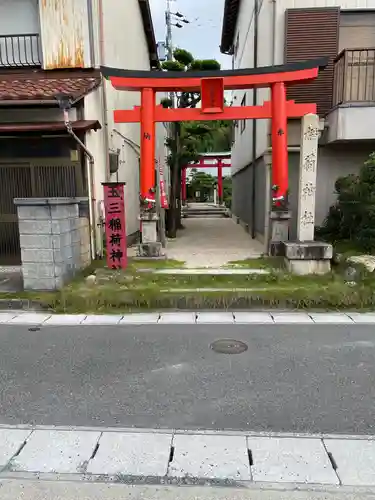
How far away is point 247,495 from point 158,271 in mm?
5819

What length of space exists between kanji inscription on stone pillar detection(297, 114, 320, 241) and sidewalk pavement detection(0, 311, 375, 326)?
2451mm

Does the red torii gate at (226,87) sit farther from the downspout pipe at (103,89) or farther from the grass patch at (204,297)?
the grass patch at (204,297)

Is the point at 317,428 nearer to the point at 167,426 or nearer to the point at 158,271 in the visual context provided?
the point at 167,426

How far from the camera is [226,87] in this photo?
9.27 m

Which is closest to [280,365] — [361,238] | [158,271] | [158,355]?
[158,355]

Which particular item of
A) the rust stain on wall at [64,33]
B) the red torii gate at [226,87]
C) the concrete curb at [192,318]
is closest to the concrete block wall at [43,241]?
the concrete curb at [192,318]

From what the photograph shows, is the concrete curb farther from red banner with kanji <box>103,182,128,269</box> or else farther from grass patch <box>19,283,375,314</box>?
red banner with kanji <box>103,182,128,269</box>

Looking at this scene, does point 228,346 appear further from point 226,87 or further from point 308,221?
point 226,87

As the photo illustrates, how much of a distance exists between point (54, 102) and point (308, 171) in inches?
224

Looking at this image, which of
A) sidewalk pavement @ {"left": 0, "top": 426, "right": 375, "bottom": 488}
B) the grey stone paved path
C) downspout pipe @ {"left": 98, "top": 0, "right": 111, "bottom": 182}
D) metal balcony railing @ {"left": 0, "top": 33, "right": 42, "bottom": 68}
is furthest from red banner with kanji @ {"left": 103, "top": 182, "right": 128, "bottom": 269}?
sidewalk pavement @ {"left": 0, "top": 426, "right": 375, "bottom": 488}

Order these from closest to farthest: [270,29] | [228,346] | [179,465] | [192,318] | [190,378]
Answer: [179,465]
[190,378]
[228,346]
[192,318]
[270,29]

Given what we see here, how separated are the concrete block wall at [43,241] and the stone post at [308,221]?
14.9 feet

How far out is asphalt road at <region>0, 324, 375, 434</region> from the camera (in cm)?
→ 371

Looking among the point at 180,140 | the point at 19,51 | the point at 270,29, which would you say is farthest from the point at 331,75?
the point at 19,51
